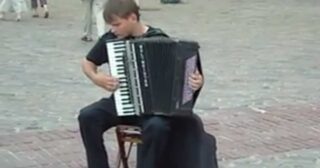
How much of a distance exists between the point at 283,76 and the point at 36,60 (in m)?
3.21

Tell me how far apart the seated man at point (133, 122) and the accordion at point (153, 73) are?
5cm

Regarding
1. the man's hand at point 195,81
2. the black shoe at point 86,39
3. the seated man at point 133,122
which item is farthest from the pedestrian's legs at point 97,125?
the black shoe at point 86,39

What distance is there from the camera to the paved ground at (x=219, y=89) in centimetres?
686

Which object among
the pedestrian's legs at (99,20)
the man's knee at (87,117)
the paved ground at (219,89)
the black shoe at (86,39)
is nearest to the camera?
the man's knee at (87,117)

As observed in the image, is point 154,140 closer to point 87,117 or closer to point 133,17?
point 87,117

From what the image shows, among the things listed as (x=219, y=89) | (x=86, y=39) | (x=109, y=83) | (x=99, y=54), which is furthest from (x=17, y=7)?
(x=109, y=83)

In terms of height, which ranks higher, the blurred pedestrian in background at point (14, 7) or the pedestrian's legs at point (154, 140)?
the pedestrian's legs at point (154, 140)

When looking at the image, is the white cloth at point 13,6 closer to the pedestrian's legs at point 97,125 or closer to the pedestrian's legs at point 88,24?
the pedestrian's legs at point 88,24

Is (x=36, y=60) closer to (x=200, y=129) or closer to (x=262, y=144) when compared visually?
(x=262, y=144)

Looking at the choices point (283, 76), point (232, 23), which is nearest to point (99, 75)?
point (283, 76)

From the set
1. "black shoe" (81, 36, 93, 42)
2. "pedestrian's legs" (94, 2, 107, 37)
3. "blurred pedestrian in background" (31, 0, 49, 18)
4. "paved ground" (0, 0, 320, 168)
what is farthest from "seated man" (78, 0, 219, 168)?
"blurred pedestrian in background" (31, 0, 49, 18)

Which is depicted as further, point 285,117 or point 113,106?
point 285,117

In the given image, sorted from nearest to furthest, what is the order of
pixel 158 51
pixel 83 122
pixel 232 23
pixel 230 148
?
1. pixel 158 51
2. pixel 83 122
3. pixel 230 148
4. pixel 232 23

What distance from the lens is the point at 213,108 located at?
8500mm
